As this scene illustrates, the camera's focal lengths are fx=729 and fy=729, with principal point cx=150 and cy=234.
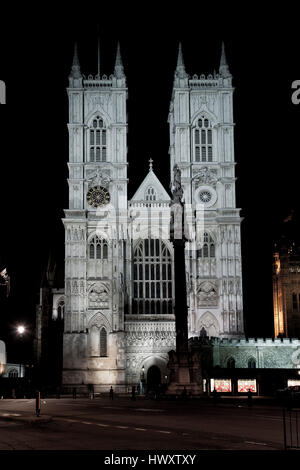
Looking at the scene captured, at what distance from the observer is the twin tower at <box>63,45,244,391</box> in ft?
217

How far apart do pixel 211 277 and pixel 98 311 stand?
1100cm

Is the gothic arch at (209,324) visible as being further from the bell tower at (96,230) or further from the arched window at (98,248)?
the arched window at (98,248)

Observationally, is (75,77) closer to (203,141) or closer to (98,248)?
(203,141)

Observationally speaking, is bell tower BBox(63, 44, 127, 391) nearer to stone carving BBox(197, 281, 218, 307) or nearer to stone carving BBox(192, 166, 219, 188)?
stone carving BBox(192, 166, 219, 188)

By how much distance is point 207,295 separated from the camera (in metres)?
67.8

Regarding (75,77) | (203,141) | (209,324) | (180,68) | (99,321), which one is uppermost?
(180,68)

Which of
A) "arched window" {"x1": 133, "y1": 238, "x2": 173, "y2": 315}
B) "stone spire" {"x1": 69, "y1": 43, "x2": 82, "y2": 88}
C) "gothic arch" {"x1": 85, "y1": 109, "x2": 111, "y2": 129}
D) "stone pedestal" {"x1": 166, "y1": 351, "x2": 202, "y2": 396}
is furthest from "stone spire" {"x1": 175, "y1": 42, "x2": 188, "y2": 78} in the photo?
"stone pedestal" {"x1": 166, "y1": 351, "x2": 202, "y2": 396}

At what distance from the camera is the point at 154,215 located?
6919 centimetres

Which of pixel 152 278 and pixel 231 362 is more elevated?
pixel 152 278

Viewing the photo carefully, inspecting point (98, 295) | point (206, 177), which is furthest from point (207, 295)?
point (206, 177)

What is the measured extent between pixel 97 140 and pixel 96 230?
30.3 feet

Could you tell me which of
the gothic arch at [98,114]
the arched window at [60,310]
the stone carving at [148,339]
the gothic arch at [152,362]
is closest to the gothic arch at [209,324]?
the stone carving at [148,339]
